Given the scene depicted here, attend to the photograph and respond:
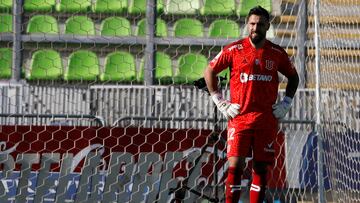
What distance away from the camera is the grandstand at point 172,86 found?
20.2 feet

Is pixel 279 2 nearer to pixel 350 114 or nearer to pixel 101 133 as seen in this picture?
pixel 350 114

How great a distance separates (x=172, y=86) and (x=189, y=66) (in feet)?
1.62

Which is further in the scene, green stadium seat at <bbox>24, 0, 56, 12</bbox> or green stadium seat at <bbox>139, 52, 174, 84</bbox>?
green stadium seat at <bbox>139, 52, 174, 84</bbox>

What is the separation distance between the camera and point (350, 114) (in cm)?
729

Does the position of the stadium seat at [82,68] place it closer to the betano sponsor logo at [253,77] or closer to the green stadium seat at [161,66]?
the green stadium seat at [161,66]

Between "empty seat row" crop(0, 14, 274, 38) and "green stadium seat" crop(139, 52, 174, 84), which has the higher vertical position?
"empty seat row" crop(0, 14, 274, 38)

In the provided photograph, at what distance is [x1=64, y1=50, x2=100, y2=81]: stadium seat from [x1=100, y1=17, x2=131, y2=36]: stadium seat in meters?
0.48

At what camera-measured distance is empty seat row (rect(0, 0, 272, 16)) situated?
7.39 meters

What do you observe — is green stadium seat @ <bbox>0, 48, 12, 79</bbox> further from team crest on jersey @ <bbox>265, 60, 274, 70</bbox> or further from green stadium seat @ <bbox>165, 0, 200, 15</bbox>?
team crest on jersey @ <bbox>265, 60, 274, 70</bbox>

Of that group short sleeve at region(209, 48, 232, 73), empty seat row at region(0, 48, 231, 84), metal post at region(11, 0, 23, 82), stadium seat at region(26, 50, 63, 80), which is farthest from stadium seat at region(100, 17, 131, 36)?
short sleeve at region(209, 48, 232, 73)

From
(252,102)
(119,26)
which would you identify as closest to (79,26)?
(119,26)

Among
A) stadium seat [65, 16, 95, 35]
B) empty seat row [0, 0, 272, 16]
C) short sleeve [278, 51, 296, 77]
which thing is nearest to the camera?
short sleeve [278, 51, 296, 77]

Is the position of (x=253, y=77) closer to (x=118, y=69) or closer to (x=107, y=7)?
(x=107, y=7)

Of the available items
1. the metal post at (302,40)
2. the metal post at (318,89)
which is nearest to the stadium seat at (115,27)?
the metal post at (302,40)
